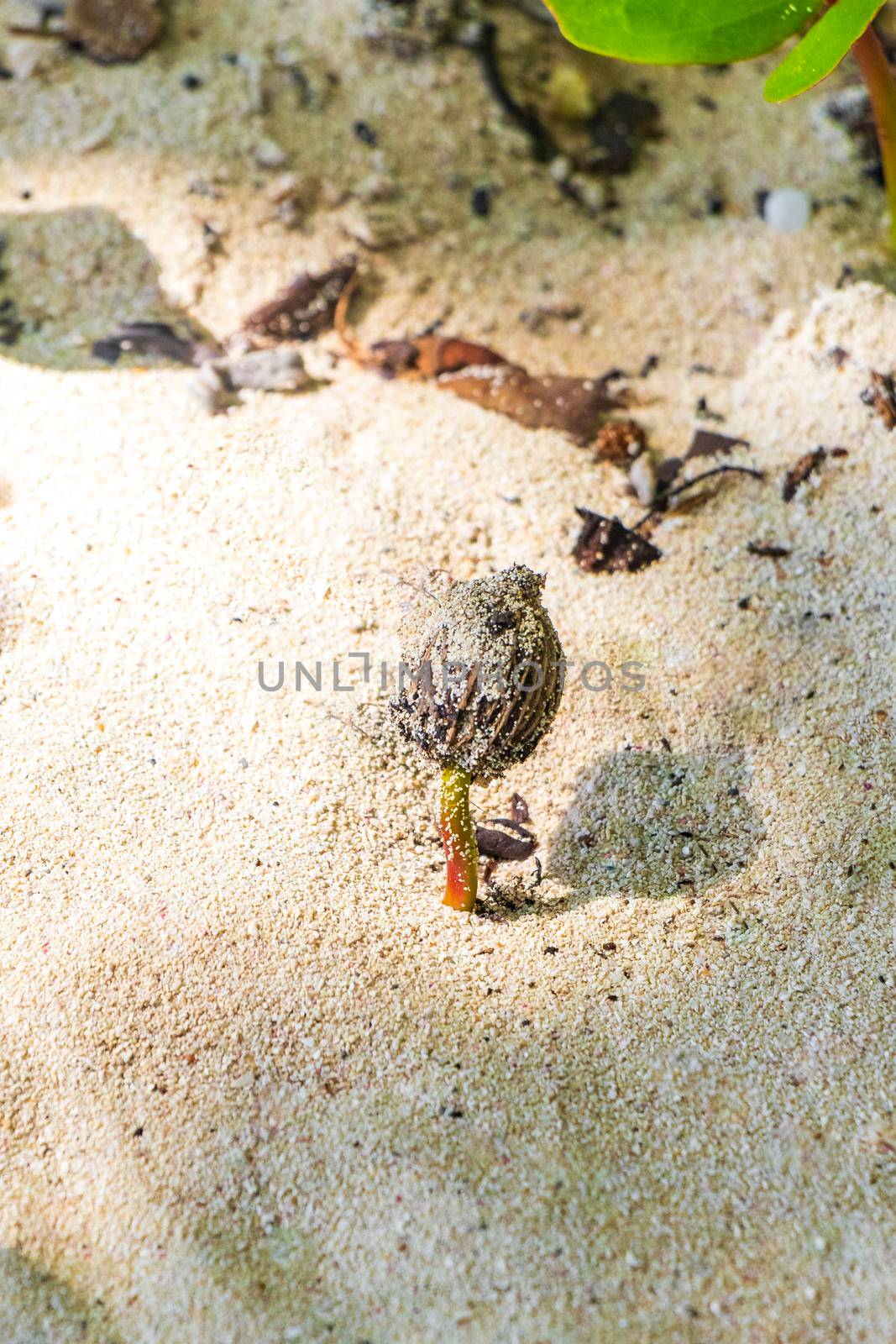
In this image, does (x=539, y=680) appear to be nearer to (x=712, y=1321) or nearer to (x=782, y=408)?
(x=712, y=1321)

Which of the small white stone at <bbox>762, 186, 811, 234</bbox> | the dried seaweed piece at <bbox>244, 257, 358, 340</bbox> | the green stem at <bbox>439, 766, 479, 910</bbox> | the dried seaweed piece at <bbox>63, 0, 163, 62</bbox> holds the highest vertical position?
the dried seaweed piece at <bbox>63, 0, 163, 62</bbox>

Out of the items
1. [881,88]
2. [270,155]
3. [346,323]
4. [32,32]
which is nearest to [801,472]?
[881,88]

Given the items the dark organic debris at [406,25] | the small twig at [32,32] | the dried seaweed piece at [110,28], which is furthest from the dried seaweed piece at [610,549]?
the small twig at [32,32]

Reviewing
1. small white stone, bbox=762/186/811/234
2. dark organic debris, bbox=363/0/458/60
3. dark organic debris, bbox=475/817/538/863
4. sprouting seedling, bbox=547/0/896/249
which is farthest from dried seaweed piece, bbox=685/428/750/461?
dark organic debris, bbox=363/0/458/60

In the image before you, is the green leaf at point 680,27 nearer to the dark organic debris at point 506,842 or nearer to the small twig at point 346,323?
the small twig at point 346,323

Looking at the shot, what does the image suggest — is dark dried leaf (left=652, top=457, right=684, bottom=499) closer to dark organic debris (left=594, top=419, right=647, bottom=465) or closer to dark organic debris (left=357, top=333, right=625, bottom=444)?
dark organic debris (left=594, top=419, right=647, bottom=465)

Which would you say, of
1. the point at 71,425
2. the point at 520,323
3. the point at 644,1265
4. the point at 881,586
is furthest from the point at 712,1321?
the point at 520,323

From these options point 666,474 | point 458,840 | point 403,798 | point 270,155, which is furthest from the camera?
point 270,155

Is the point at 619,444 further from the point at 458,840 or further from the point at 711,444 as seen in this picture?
the point at 458,840
